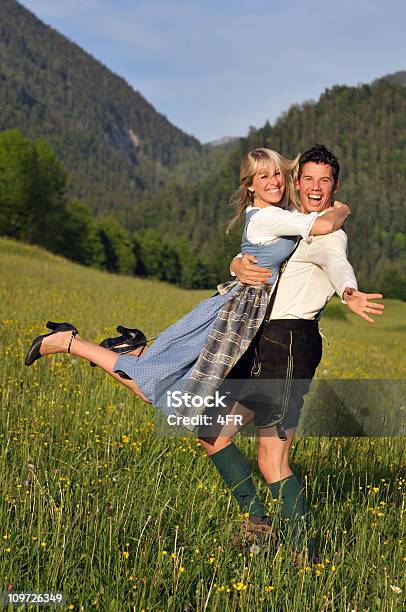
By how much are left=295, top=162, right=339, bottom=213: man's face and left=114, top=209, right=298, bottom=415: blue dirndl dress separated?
0.23 m

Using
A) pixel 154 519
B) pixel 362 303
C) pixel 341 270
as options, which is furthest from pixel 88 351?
pixel 362 303

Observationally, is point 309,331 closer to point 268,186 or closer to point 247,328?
point 247,328

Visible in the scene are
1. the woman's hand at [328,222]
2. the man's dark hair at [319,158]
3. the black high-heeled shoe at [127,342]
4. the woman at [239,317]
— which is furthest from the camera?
the black high-heeled shoe at [127,342]

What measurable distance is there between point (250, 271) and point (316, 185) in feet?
2.08

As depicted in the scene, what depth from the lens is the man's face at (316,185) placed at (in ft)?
13.4

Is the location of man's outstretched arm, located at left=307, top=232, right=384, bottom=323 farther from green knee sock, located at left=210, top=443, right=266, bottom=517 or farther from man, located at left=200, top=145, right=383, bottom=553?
green knee sock, located at left=210, top=443, right=266, bottom=517

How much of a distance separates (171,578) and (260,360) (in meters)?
1.27

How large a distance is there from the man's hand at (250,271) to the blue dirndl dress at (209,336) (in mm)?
46

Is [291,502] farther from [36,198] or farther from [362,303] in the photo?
[36,198]

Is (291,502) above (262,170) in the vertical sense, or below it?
below

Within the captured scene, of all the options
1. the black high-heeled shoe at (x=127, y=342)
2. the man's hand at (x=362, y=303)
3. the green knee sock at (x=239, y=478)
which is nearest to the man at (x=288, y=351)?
the green knee sock at (x=239, y=478)

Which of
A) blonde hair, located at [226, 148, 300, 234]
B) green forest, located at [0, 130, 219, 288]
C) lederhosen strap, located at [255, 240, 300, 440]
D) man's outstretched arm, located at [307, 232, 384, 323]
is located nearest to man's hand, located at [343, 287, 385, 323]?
man's outstretched arm, located at [307, 232, 384, 323]

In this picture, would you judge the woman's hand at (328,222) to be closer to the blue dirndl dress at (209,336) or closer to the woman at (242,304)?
the woman at (242,304)

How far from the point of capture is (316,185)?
4090 mm
